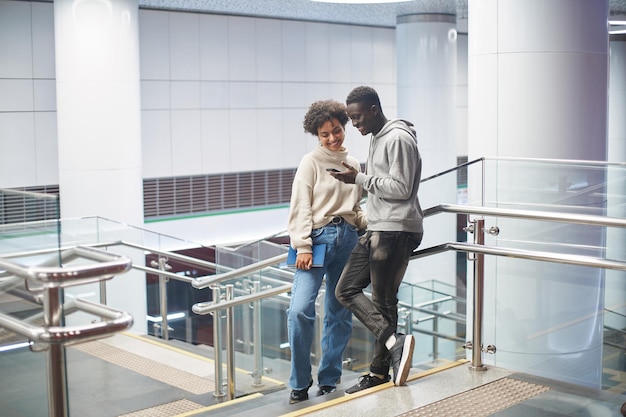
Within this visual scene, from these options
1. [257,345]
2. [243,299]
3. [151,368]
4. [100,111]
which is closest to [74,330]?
[243,299]

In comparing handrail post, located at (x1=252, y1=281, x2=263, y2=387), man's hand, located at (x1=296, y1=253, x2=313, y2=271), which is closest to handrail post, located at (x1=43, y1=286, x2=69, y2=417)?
man's hand, located at (x1=296, y1=253, x2=313, y2=271)

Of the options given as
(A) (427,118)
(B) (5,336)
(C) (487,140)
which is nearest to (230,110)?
(A) (427,118)

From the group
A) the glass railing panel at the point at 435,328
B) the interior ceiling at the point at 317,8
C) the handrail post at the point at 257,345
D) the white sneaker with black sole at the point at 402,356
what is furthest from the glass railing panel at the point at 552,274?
the interior ceiling at the point at 317,8

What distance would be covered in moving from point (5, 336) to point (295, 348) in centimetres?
174

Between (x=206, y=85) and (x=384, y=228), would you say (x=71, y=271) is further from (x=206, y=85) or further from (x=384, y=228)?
(x=206, y=85)

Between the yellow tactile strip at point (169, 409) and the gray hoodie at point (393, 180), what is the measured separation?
→ 198cm

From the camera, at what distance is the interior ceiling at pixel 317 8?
484 inches

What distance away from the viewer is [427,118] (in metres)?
14.2

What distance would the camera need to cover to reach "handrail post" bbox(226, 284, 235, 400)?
5.91 metres

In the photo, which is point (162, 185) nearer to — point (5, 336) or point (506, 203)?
point (506, 203)

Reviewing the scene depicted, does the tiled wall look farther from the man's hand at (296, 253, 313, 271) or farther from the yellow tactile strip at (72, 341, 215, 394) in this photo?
the man's hand at (296, 253, 313, 271)

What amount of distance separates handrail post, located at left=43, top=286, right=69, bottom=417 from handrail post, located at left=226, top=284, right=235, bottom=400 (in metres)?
3.07

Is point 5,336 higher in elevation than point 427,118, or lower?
lower

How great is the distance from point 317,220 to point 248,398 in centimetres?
162
